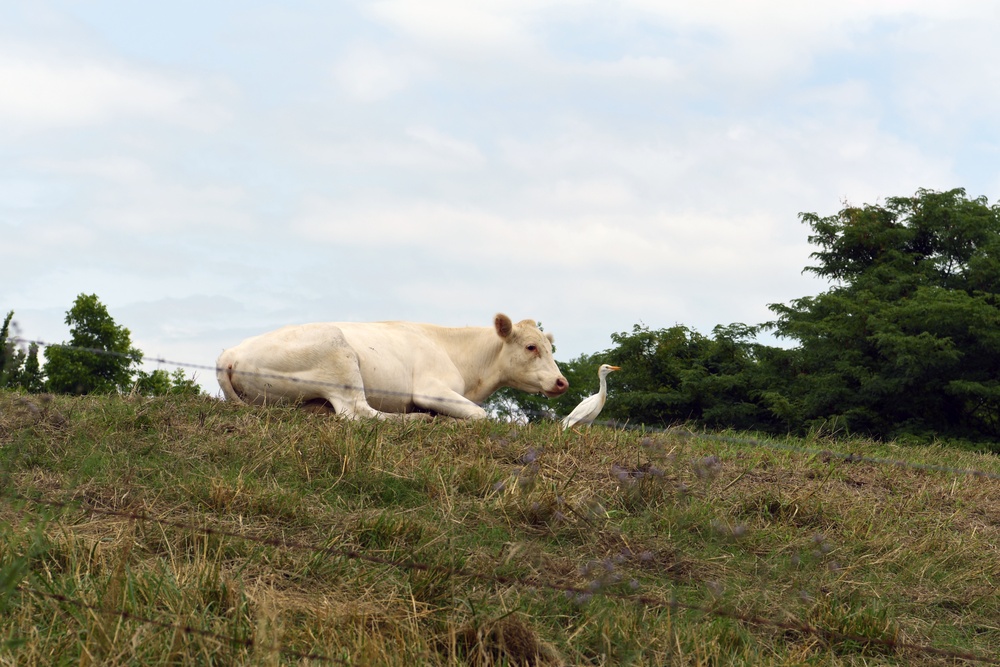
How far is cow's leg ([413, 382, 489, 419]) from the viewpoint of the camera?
436 inches

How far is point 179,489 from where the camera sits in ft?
22.2

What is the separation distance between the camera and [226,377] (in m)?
10.5

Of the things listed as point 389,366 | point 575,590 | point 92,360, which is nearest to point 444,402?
point 389,366

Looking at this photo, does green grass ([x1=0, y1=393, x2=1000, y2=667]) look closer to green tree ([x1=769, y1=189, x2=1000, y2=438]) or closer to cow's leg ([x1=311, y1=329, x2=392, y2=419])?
cow's leg ([x1=311, y1=329, x2=392, y2=419])

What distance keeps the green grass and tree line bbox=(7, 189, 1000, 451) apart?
8671 mm

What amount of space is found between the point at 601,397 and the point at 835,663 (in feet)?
28.3

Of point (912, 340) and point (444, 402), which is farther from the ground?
point (912, 340)

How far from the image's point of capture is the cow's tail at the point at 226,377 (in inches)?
410

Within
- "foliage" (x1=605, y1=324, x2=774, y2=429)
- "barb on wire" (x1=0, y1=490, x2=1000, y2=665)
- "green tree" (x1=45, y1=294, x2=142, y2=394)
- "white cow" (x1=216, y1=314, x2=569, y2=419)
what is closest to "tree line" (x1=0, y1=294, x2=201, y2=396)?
"green tree" (x1=45, y1=294, x2=142, y2=394)

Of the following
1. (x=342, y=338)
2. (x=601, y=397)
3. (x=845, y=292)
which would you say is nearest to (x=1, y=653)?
(x=342, y=338)

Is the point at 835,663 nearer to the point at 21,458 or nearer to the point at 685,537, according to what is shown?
the point at 685,537

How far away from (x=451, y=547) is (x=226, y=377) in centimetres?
507

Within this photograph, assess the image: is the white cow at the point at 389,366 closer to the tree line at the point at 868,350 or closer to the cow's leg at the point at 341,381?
the cow's leg at the point at 341,381

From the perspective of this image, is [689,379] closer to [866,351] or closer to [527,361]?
[866,351]
